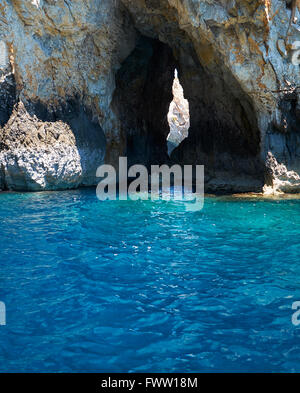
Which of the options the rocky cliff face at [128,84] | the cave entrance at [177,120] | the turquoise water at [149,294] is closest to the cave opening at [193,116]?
the rocky cliff face at [128,84]

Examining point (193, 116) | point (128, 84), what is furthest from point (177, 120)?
point (128, 84)

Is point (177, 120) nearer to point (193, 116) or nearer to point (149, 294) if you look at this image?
point (193, 116)

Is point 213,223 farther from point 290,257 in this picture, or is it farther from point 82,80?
point 82,80

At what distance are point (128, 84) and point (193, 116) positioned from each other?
338 centimetres

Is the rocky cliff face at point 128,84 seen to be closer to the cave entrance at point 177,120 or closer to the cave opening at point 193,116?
Result: the cave opening at point 193,116

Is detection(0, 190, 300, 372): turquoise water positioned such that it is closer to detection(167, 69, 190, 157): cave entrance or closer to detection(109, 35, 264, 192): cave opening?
detection(109, 35, 264, 192): cave opening

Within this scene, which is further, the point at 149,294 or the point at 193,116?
the point at 193,116

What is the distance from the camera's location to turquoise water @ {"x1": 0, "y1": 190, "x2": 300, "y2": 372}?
3211 mm

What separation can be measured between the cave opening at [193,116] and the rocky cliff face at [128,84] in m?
0.06

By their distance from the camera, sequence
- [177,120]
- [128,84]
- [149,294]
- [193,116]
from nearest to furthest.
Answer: [149,294] < [128,84] < [193,116] < [177,120]

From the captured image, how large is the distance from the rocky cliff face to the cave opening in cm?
6

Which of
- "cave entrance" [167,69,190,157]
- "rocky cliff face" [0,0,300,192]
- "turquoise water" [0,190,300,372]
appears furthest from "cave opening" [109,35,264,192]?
"cave entrance" [167,69,190,157]

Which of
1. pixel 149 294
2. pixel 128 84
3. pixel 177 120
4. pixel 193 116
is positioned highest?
pixel 177 120

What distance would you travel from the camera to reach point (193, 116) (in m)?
18.5
